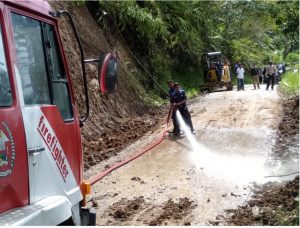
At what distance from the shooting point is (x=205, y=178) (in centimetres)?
884

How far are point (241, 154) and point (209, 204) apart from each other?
352 centimetres

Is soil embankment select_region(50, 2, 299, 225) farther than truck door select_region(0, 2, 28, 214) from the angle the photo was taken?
Yes

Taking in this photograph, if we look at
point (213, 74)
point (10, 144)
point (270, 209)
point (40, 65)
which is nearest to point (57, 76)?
point (40, 65)

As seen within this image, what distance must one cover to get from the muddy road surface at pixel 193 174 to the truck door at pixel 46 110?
118 inches

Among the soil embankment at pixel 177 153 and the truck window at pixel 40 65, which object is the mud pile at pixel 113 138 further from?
the truck window at pixel 40 65

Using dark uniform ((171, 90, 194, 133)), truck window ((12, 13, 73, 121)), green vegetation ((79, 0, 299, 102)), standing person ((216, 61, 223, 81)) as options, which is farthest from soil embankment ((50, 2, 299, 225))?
standing person ((216, 61, 223, 81))

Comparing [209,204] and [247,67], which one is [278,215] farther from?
[247,67]

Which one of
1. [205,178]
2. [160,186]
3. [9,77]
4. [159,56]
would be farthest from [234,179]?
[159,56]

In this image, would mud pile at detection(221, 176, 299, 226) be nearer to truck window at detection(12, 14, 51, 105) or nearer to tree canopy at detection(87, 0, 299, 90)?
tree canopy at detection(87, 0, 299, 90)

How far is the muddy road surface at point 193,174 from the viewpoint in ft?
23.4

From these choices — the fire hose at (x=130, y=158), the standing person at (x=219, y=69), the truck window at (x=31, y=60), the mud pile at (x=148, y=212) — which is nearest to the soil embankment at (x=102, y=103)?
the fire hose at (x=130, y=158)

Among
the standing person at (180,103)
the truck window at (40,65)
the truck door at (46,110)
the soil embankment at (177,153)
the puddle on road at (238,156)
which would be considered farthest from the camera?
Answer: the standing person at (180,103)

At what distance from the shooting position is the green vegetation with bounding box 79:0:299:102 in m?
18.5

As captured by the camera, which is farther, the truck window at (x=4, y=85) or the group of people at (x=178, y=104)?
the group of people at (x=178, y=104)
